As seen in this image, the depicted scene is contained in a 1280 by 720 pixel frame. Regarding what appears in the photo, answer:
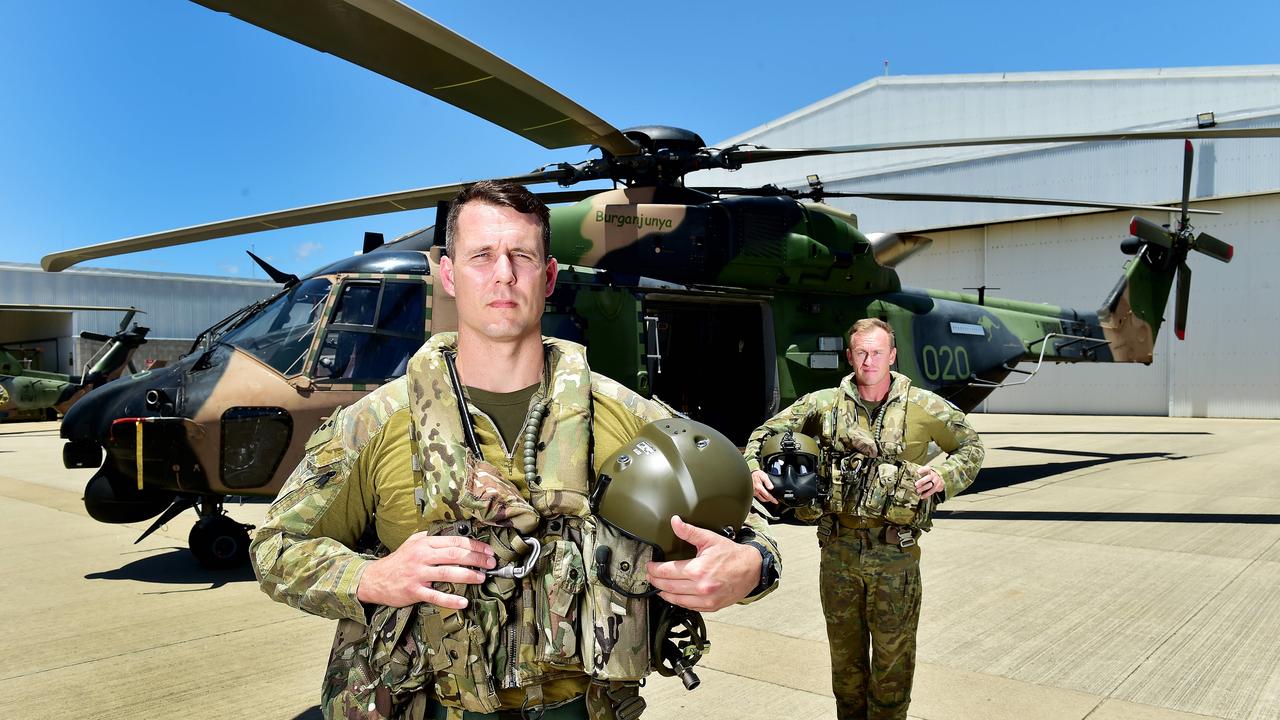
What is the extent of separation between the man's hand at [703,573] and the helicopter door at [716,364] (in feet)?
21.8

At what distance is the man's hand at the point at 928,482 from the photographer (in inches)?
126

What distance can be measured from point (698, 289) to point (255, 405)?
3.84m

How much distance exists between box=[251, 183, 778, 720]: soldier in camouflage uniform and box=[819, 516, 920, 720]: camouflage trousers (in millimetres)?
1690

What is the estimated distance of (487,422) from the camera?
1.74 metres

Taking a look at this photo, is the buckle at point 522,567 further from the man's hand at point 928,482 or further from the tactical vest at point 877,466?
the man's hand at point 928,482

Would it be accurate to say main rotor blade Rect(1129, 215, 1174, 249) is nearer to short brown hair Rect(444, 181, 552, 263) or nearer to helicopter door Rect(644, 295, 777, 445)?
helicopter door Rect(644, 295, 777, 445)

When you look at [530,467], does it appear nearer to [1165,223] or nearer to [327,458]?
[327,458]

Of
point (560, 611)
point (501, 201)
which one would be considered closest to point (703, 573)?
point (560, 611)

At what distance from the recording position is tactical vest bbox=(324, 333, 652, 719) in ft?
5.17

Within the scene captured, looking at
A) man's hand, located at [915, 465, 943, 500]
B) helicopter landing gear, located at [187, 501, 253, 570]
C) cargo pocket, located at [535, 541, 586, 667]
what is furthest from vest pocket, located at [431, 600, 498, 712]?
helicopter landing gear, located at [187, 501, 253, 570]

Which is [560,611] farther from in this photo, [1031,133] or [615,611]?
[1031,133]

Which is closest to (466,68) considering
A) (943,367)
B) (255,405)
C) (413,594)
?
(255,405)

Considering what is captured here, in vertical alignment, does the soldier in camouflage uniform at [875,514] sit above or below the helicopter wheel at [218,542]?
above

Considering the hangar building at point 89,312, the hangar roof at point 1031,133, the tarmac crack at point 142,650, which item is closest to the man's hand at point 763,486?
the tarmac crack at point 142,650
